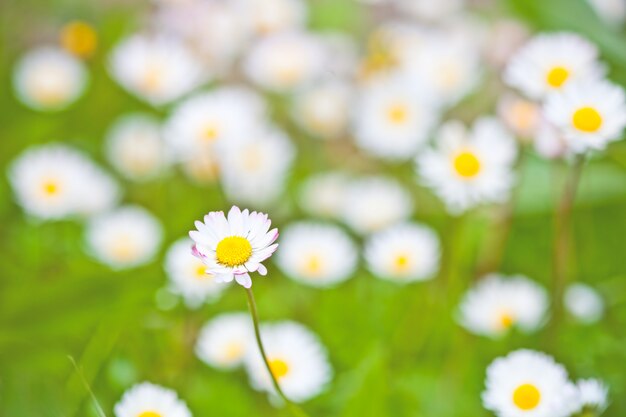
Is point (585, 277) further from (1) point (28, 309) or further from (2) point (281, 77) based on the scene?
(1) point (28, 309)

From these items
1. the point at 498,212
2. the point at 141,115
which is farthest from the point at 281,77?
the point at 498,212

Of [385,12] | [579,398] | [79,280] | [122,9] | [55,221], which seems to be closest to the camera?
[579,398]

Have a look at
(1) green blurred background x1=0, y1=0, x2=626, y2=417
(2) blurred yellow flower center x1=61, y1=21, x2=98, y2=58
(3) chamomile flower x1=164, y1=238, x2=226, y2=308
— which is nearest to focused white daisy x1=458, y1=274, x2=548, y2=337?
(1) green blurred background x1=0, y1=0, x2=626, y2=417

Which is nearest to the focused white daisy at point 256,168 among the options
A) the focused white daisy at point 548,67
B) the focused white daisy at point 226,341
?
the focused white daisy at point 226,341

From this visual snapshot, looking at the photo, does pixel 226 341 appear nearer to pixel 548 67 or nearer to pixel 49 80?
pixel 548 67

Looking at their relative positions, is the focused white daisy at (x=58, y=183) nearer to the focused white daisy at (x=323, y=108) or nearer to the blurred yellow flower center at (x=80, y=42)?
the blurred yellow flower center at (x=80, y=42)

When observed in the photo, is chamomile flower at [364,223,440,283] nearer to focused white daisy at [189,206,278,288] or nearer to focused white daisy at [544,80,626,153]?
focused white daisy at [544,80,626,153]
